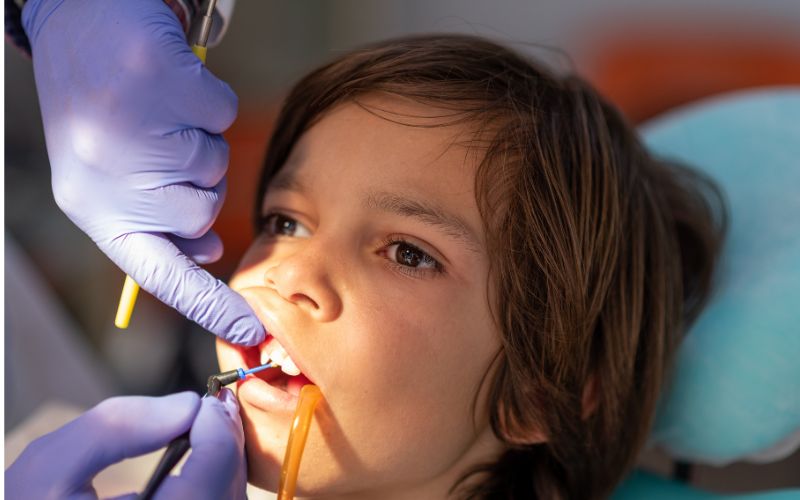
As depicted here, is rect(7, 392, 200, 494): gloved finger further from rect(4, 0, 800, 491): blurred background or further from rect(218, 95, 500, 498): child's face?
rect(4, 0, 800, 491): blurred background

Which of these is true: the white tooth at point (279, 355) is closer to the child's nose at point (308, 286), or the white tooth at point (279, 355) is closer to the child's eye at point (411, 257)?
the child's nose at point (308, 286)

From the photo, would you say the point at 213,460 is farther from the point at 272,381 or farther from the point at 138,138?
the point at 138,138

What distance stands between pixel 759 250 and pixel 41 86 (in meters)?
1.19

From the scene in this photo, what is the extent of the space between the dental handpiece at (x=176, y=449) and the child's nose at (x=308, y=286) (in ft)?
0.27

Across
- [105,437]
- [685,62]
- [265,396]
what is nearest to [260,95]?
[685,62]

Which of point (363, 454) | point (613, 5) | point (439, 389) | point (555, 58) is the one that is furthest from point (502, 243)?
point (613, 5)

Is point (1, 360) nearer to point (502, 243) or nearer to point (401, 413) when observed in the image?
point (401, 413)

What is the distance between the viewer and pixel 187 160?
2.86 ft

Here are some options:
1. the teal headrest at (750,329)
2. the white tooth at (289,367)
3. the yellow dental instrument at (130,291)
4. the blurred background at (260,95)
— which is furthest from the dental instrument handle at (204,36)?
the teal headrest at (750,329)

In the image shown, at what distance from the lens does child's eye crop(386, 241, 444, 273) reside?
1.02 meters

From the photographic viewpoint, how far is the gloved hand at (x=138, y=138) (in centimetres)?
84

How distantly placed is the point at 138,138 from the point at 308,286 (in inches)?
10.1

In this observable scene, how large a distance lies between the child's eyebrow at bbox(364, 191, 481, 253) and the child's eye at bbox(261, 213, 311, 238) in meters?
0.16

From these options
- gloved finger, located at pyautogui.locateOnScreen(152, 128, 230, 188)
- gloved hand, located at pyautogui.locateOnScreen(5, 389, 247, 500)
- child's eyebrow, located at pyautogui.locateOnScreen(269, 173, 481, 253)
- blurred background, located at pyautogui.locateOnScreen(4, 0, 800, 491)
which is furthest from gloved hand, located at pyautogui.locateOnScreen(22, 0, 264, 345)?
blurred background, located at pyautogui.locateOnScreen(4, 0, 800, 491)
